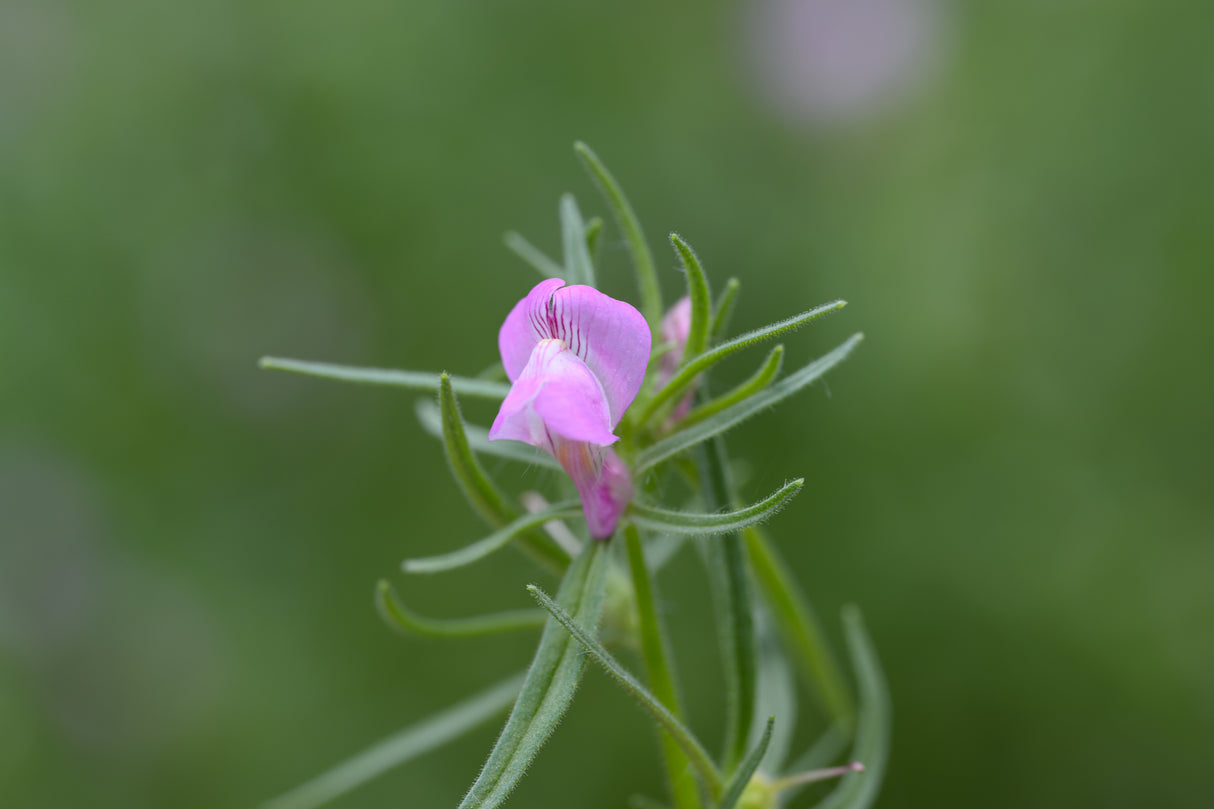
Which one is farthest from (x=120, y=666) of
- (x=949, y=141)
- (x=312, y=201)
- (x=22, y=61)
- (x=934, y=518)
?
(x=949, y=141)

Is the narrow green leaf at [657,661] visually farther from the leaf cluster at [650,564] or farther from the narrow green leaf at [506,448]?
the narrow green leaf at [506,448]

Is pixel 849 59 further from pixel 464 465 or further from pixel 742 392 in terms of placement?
pixel 464 465

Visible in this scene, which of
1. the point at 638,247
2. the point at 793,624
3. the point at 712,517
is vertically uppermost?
the point at 638,247

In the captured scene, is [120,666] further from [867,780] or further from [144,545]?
[867,780]

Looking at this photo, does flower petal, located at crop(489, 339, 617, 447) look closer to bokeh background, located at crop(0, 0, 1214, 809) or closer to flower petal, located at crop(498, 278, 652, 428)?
flower petal, located at crop(498, 278, 652, 428)

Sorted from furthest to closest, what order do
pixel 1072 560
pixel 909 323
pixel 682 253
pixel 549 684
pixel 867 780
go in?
pixel 909 323 < pixel 1072 560 < pixel 867 780 < pixel 682 253 < pixel 549 684

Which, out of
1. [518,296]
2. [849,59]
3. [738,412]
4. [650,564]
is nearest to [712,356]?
[738,412]
